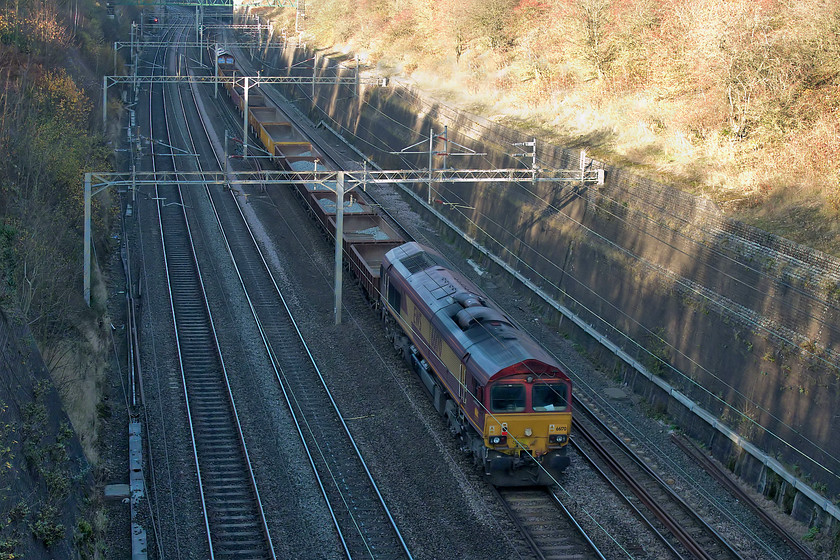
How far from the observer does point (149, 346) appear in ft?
81.1

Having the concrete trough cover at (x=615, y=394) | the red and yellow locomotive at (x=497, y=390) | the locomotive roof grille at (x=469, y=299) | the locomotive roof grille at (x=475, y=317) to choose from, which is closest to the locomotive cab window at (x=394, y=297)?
the red and yellow locomotive at (x=497, y=390)

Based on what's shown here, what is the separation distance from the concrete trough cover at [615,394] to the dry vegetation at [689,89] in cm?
561

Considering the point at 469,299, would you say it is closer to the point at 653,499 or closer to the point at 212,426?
the point at 653,499

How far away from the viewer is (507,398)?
57.2ft

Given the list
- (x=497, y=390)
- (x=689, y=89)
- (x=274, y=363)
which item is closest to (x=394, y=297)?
(x=274, y=363)

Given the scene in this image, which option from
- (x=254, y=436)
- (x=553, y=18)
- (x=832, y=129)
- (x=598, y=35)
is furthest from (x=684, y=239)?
(x=553, y=18)

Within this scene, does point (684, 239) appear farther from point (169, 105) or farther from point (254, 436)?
point (169, 105)

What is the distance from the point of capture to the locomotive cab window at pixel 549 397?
57.6 feet

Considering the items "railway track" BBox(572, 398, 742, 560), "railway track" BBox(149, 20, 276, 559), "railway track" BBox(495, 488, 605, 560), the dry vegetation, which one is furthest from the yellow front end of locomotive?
the dry vegetation

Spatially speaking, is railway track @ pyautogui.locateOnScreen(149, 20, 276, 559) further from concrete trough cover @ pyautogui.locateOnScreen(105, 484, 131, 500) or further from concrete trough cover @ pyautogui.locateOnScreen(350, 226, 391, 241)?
concrete trough cover @ pyautogui.locateOnScreen(350, 226, 391, 241)

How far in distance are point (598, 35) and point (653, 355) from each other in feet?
67.2

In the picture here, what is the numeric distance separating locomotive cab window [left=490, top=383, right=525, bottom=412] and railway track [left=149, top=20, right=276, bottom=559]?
5036mm

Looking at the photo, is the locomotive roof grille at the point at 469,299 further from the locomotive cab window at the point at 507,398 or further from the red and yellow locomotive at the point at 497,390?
the locomotive cab window at the point at 507,398

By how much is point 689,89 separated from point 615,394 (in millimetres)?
12698
